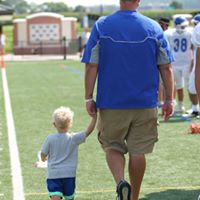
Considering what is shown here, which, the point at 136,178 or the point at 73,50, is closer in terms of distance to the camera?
the point at 136,178

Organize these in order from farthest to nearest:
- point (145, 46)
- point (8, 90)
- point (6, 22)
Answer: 1. point (6, 22)
2. point (8, 90)
3. point (145, 46)

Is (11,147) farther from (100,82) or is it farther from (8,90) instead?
(8,90)

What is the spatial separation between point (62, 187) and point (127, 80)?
1112 millimetres

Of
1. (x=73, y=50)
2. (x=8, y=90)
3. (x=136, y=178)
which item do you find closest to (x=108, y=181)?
(x=136, y=178)

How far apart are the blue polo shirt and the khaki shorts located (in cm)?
7

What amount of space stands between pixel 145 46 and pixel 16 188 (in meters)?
2.18

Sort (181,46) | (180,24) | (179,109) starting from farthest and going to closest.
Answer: (179,109) → (181,46) → (180,24)

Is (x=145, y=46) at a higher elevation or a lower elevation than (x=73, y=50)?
higher

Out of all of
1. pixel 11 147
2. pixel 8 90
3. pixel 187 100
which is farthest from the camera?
pixel 8 90

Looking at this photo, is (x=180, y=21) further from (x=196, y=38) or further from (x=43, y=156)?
(x=43, y=156)

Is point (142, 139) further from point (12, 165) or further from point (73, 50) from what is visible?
point (73, 50)


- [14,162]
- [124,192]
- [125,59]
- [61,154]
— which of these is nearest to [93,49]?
[125,59]

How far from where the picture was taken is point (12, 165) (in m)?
8.30

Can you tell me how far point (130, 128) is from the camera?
6.01 metres
